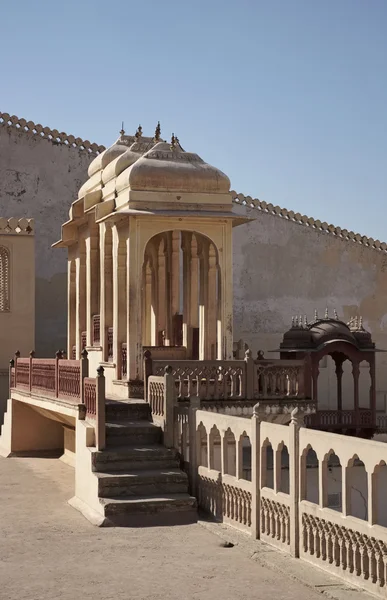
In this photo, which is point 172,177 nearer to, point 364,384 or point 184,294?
point 184,294

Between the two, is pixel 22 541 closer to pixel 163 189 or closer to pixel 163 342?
pixel 163 189

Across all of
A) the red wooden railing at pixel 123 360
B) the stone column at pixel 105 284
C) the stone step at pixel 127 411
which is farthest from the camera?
the stone column at pixel 105 284

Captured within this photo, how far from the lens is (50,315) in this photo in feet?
85.1

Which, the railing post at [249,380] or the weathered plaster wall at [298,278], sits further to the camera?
the weathered plaster wall at [298,278]

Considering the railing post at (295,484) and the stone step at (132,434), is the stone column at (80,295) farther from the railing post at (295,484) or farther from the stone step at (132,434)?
the railing post at (295,484)

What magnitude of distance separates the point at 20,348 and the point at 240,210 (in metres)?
6.98

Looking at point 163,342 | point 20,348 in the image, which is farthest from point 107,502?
point 20,348

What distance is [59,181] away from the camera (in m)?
26.7

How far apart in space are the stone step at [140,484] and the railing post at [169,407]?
70 cm

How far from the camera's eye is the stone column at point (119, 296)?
14.5 m

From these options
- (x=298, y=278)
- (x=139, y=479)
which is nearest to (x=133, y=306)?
(x=139, y=479)

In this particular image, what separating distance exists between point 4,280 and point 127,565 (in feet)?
47.5

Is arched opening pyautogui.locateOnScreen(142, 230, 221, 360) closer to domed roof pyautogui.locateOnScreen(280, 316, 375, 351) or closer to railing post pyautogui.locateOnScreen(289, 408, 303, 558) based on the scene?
domed roof pyautogui.locateOnScreen(280, 316, 375, 351)

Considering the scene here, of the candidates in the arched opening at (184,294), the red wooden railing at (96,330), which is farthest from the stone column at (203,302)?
the red wooden railing at (96,330)
